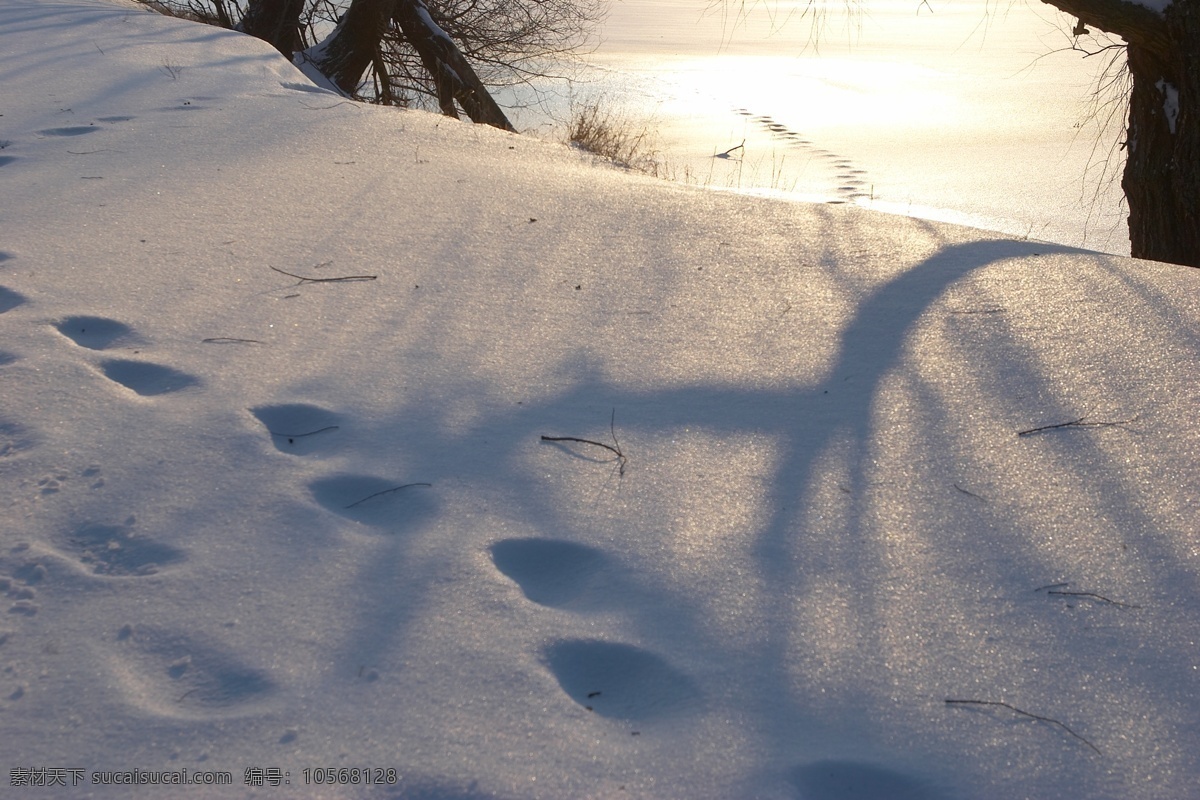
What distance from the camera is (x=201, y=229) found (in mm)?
2816

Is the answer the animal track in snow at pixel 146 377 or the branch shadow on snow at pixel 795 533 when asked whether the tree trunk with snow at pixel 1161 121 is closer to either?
the branch shadow on snow at pixel 795 533

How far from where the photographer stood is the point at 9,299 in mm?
2279

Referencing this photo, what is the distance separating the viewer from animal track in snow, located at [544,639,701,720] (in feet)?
4.33

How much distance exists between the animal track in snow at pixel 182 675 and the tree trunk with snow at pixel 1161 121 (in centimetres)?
371

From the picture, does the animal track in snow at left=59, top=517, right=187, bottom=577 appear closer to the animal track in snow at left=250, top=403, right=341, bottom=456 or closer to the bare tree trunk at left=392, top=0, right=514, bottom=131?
the animal track in snow at left=250, top=403, right=341, bottom=456

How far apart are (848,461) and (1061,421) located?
518 mm

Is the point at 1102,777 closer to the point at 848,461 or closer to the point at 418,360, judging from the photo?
the point at 848,461

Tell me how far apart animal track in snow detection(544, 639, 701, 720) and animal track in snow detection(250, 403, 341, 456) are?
0.75m

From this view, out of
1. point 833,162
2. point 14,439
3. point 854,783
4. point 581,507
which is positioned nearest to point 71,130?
point 14,439

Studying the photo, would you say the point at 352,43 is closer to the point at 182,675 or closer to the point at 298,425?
the point at 298,425

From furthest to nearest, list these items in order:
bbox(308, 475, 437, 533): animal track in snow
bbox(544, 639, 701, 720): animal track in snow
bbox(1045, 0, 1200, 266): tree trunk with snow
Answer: bbox(1045, 0, 1200, 266): tree trunk with snow → bbox(308, 475, 437, 533): animal track in snow → bbox(544, 639, 701, 720): animal track in snow

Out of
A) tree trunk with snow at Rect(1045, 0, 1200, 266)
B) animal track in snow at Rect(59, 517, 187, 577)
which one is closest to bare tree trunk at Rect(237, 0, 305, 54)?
tree trunk with snow at Rect(1045, 0, 1200, 266)

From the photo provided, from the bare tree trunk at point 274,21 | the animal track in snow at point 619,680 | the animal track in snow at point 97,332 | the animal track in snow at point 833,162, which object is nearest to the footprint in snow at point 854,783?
the animal track in snow at point 619,680

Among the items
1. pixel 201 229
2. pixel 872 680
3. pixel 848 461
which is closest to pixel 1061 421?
pixel 848 461
